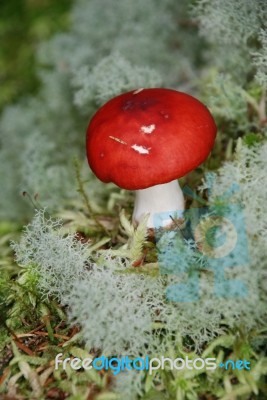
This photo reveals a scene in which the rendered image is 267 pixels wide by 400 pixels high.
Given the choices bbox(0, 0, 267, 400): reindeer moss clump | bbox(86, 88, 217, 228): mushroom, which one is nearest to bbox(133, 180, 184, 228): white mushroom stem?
bbox(0, 0, 267, 400): reindeer moss clump

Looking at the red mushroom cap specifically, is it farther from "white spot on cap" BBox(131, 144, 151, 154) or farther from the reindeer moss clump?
the reindeer moss clump

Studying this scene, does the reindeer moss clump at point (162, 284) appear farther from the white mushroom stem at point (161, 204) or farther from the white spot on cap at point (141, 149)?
the white spot on cap at point (141, 149)

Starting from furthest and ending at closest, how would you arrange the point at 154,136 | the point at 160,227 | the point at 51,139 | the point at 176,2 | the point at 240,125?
1. the point at 176,2
2. the point at 51,139
3. the point at 240,125
4. the point at 160,227
5. the point at 154,136

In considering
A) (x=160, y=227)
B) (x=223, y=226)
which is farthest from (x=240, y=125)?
(x=223, y=226)

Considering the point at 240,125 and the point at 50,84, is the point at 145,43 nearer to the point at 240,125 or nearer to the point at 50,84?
the point at 50,84

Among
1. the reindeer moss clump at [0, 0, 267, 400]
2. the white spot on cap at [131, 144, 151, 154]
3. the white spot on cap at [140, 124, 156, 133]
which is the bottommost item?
the reindeer moss clump at [0, 0, 267, 400]

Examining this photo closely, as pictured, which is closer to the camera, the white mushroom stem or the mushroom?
the mushroom
